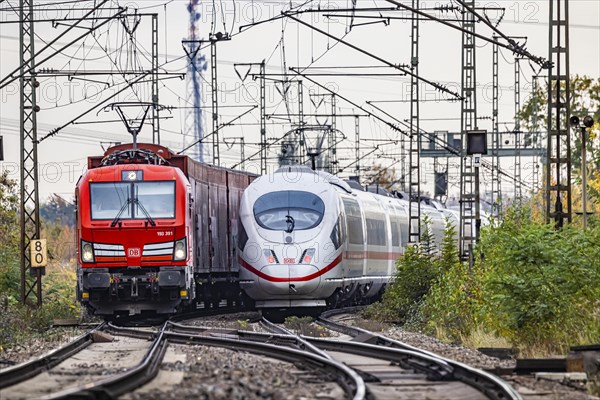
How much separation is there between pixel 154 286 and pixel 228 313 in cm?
712

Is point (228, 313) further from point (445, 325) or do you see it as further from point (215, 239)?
point (445, 325)

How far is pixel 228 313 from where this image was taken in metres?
35.0

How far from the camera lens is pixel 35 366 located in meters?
16.5

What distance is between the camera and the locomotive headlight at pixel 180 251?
2825cm

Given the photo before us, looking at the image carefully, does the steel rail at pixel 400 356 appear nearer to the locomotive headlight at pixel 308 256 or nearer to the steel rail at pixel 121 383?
the steel rail at pixel 121 383

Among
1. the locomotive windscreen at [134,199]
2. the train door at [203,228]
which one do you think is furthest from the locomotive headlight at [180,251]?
the train door at [203,228]

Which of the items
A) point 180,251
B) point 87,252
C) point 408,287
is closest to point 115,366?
point 180,251

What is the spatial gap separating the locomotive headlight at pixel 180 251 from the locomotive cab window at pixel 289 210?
3.04 meters

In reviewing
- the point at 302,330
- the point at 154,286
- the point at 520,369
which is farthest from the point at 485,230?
the point at 520,369

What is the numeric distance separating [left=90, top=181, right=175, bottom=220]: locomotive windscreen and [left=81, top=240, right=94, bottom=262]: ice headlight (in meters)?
0.65

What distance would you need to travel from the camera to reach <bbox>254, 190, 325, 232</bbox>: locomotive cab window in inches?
1217

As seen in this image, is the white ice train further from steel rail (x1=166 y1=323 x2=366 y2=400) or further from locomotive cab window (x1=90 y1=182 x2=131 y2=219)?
steel rail (x1=166 y1=323 x2=366 y2=400)

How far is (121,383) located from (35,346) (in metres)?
8.99

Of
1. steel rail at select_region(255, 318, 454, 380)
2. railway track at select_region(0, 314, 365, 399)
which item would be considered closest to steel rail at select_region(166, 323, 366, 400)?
railway track at select_region(0, 314, 365, 399)
